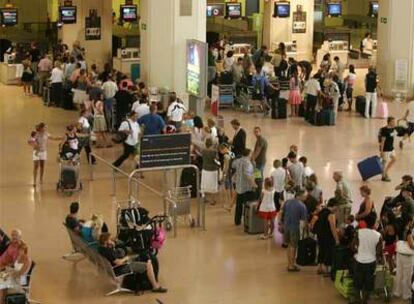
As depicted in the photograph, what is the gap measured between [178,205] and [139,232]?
2710mm

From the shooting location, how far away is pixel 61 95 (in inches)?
1180

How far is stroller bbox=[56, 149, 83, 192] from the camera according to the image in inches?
815

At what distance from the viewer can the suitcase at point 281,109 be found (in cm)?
2867

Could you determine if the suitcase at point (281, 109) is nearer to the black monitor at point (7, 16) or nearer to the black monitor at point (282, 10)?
the black monitor at point (282, 10)

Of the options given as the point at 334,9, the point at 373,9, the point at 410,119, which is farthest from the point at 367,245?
the point at 373,9

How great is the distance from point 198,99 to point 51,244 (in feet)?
32.1

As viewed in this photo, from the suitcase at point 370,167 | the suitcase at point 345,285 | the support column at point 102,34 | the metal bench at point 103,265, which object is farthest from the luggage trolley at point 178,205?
the support column at point 102,34

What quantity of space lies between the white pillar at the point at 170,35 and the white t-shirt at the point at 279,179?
35.2 feet

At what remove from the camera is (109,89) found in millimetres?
26141

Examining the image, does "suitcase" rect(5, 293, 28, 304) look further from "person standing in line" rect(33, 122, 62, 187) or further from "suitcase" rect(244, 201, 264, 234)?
"person standing in line" rect(33, 122, 62, 187)

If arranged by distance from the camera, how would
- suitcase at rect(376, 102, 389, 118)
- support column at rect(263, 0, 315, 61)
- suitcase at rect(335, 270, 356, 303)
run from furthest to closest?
support column at rect(263, 0, 315, 61) < suitcase at rect(376, 102, 389, 118) < suitcase at rect(335, 270, 356, 303)

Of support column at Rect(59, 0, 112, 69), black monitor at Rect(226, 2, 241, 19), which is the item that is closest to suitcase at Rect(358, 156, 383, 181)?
support column at Rect(59, 0, 112, 69)

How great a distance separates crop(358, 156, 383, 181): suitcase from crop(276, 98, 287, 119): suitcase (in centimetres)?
709

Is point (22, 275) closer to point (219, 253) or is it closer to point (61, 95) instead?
point (219, 253)
